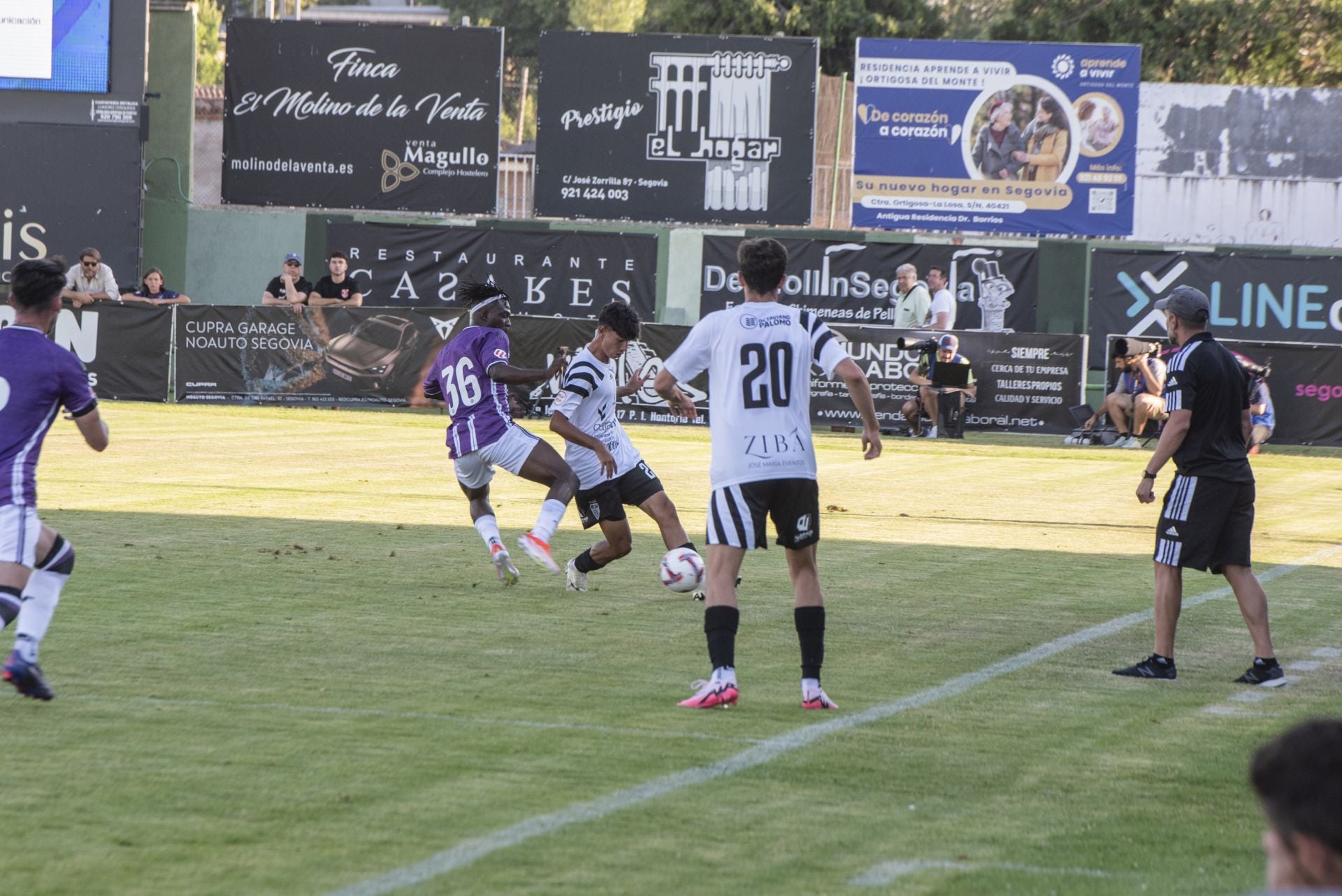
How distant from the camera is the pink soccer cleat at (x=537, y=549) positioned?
1095 centimetres

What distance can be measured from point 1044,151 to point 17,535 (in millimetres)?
28817

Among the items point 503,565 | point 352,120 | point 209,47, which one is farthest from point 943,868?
point 209,47

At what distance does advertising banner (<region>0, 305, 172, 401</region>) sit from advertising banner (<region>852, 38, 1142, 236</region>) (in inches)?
525

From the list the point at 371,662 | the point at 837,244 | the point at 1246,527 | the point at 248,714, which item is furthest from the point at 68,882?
the point at 837,244

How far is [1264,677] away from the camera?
28.6 ft

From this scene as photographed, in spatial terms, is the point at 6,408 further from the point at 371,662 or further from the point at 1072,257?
the point at 1072,257

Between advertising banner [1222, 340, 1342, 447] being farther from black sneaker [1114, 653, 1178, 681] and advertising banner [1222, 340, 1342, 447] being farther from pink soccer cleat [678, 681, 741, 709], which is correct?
pink soccer cleat [678, 681, 741, 709]

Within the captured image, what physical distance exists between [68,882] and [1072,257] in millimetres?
29580

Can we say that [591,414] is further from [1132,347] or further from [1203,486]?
[1132,347]

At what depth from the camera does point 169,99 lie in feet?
112

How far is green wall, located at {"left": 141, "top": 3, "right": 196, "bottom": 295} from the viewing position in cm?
3388

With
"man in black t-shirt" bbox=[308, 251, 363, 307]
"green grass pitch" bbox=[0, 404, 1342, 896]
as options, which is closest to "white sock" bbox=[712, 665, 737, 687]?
"green grass pitch" bbox=[0, 404, 1342, 896]

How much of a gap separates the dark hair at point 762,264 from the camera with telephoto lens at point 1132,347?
19.2 metres

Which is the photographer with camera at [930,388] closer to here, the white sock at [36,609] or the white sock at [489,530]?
the white sock at [489,530]
